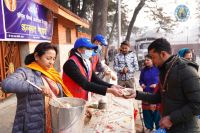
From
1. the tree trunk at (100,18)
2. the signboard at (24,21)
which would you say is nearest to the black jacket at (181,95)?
the signboard at (24,21)

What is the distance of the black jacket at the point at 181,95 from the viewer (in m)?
2.53

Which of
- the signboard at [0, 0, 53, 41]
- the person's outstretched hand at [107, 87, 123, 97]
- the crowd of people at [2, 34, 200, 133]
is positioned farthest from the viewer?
the signboard at [0, 0, 53, 41]

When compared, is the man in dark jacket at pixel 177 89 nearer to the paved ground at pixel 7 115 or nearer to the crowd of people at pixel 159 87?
the crowd of people at pixel 159 87

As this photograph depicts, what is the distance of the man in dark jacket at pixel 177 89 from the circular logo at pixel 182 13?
27.7ft

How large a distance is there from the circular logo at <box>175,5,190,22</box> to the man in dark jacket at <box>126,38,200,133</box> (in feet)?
27.7

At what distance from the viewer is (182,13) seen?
1074 cm

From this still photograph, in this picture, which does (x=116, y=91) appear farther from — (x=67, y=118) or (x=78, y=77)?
(x=67, y=118)

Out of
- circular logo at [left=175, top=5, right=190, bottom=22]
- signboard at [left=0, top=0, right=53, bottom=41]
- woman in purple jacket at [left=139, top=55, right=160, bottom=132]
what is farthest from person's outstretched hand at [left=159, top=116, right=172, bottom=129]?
circular logo at [left=175, top=5, right=190, bottom=22]

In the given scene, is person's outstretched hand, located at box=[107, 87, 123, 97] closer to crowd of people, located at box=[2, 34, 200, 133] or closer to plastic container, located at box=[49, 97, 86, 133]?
crowd of people, located at box=[2, 34, 200, 133]

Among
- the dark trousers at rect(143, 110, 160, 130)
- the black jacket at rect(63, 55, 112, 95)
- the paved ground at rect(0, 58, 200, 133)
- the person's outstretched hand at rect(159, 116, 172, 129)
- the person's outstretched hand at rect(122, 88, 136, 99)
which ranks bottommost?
the paved ground at rect(0, 58, 200, 133)

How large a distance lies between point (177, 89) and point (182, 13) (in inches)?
344

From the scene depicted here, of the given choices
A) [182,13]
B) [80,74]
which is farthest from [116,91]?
[182,13]

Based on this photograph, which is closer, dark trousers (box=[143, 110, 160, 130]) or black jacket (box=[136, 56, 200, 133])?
black jacket (box=[136, 56, 200, 133])

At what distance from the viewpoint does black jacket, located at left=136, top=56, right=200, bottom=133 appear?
2.53 meters
